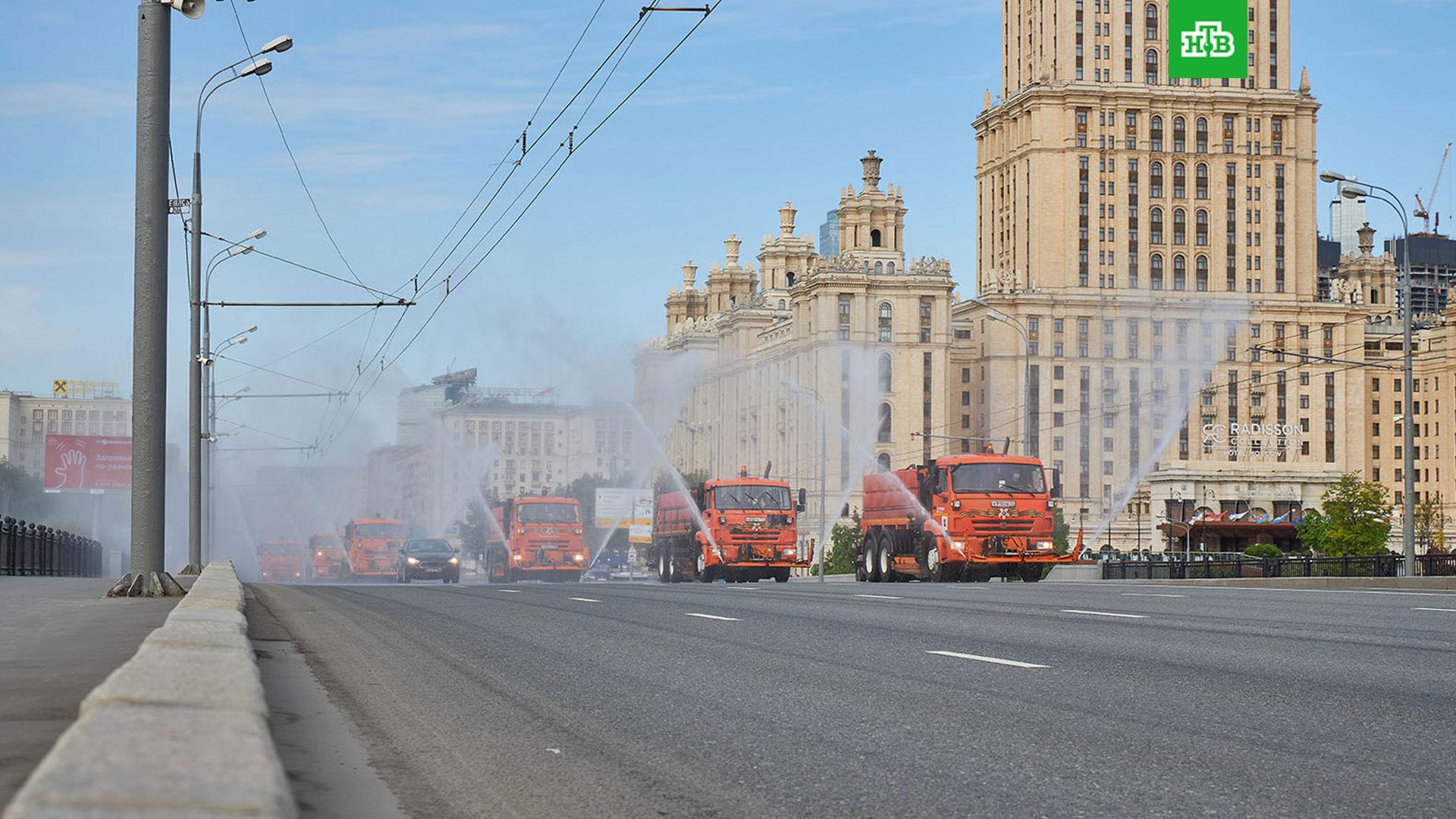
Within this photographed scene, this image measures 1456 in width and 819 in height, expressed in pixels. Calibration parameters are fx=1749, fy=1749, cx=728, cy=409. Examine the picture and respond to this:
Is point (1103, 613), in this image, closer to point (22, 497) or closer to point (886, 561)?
point (886, 561)

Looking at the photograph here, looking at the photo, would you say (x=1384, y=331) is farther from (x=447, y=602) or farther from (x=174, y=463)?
(x=447, y=602)

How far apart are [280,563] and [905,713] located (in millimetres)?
79318

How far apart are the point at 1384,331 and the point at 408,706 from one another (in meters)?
192

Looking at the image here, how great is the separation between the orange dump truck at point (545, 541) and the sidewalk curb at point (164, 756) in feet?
181

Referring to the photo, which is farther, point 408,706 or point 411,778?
point 408,706

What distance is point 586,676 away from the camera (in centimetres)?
1171

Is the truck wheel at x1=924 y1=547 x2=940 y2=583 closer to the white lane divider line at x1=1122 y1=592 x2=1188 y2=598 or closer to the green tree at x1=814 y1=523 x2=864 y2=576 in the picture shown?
the white lane divider line at x1=1122 y1=592 x2=1188 y2=598

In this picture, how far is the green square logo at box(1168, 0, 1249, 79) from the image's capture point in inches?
5576

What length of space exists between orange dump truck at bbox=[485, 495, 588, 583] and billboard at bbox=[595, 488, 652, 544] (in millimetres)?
36012

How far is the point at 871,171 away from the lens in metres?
154

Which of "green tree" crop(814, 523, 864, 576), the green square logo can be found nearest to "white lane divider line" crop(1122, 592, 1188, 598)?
"green tree" crop(814, 523, 864, 576)

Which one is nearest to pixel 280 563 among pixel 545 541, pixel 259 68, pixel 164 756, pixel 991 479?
pixel 545 541

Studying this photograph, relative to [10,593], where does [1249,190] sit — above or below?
above

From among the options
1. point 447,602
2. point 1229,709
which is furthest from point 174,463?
point 1229,709
